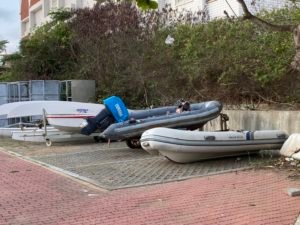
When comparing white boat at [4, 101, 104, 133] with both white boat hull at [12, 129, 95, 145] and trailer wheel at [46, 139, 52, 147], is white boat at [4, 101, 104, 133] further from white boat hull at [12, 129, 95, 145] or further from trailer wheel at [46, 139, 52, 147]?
trailer wheel at [46, 139, 52, 147]

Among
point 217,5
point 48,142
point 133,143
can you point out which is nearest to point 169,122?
point 133,143

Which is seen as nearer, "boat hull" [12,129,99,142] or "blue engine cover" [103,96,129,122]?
"blue engine cover" [103,96,129,122]

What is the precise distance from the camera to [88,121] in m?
15.5

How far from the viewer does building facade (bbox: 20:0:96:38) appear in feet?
139

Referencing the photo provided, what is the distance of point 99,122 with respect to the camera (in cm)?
1510

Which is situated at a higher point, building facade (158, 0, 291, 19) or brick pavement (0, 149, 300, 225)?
building facade (158, 0, 291, 19)

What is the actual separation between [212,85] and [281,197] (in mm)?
8437

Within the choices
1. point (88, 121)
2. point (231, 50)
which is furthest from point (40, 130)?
point (231, 50)

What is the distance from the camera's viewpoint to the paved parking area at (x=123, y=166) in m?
9.61

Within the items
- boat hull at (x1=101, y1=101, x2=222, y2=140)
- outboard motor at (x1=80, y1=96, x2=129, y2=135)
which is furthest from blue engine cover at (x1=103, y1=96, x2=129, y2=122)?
boat hull at (x1=101, y1=101, x2=222, y2=140)

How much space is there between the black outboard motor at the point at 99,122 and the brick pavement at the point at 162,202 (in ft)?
16.8

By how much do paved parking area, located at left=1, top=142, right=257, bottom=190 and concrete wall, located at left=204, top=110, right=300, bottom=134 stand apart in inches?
55.8

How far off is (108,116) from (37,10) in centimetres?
3977

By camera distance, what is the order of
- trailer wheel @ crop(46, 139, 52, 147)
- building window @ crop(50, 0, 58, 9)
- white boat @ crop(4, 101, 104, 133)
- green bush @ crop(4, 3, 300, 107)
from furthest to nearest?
1. building window @ crop(50, 0, 58, 9)
2. trailer wheel @ crop(46, 139, 52, 147)
3. white boat @ crop(4, 101, 104, 133)
4. green bush @ crop(4, 3, 300, 107)
